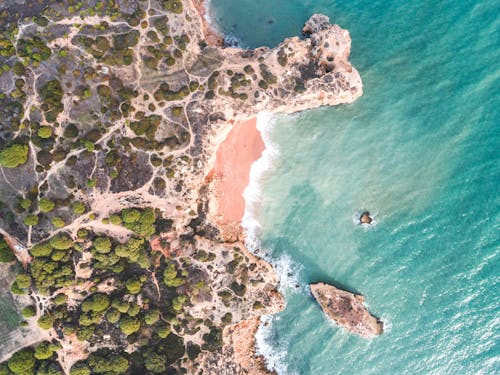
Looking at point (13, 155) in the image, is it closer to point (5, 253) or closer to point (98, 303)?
point (5, 253)

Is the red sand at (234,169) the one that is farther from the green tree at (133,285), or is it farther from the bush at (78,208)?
the bush at (78,208)

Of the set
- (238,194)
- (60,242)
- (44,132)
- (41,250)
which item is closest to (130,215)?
(60,242)

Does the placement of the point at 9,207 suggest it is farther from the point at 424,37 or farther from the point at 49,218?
the point at 424,37

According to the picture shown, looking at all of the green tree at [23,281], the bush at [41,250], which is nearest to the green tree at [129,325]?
the green tree at [23,281]

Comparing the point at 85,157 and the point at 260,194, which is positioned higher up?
the point at 260,194

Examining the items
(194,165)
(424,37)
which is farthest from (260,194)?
(424,37)

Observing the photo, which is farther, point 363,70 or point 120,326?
point 363,70
